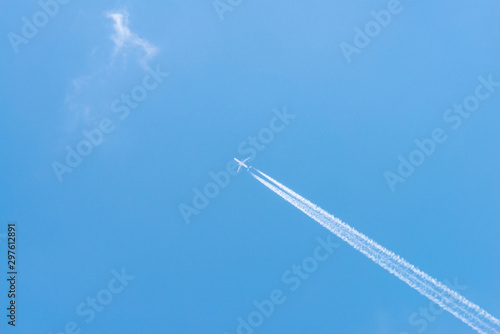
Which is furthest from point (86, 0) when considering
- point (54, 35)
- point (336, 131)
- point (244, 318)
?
point (244, 318)

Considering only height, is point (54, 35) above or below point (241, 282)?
above

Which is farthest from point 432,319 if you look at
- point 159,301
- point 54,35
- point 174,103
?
point 54,35

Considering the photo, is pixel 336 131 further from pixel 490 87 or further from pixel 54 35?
pixel 54 35

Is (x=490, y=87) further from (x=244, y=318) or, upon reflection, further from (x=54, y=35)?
(x=54, y=35)

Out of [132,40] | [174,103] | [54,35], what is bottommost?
[174,103]

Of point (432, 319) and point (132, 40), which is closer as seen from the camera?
point (432, 319)

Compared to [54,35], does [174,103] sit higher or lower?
lower
